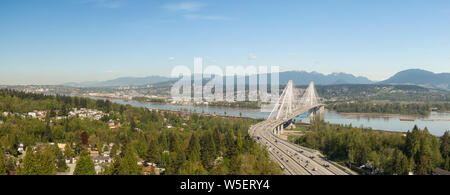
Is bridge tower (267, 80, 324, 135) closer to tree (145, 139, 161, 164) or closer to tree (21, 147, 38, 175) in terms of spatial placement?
tree (145, 139, 161, 164)

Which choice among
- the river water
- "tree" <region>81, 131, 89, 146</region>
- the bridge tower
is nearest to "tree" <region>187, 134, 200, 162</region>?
"tree" <region>81, 131, 89, 146</region>

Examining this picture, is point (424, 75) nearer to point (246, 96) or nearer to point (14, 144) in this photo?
point (246, 96)

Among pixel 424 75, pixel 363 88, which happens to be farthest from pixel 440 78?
pixel 363 88

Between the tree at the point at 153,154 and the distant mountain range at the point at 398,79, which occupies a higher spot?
the distant mountain range at the point at 398,79

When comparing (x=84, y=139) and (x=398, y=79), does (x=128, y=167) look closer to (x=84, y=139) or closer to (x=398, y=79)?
(x=84, y=139)

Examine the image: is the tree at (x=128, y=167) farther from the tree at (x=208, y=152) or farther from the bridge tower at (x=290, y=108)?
the bridge tower at (x=290, y=108)

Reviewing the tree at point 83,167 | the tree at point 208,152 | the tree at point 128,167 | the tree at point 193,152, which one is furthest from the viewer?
the tree at point 208,152

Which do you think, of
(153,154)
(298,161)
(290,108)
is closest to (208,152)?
(153,154)

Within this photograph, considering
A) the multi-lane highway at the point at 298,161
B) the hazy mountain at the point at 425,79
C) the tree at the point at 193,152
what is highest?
the hazy mountain at the point at 425,79

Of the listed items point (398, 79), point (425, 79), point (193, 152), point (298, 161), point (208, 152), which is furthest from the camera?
point (398, 79)

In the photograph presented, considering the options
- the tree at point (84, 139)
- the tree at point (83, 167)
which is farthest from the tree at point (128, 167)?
the tree at point (84, 139)
